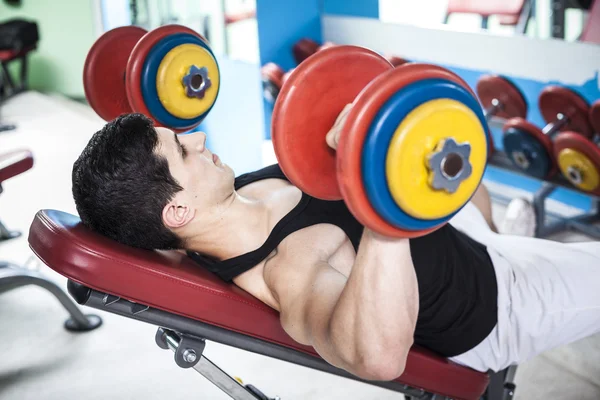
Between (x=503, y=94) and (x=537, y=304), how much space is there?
1.57 meters

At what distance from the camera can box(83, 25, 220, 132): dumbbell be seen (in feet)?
4.74

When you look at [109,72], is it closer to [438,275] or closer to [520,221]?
[438,275]

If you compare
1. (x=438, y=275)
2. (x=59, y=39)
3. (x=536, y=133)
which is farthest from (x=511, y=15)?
(x=59, y=39)

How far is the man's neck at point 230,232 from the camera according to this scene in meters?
1.19

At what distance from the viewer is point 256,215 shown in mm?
1230

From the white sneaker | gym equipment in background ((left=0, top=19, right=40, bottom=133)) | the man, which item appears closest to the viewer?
the man

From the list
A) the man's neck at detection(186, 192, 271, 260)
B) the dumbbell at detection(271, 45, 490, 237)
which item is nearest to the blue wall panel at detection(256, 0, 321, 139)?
the man's neck at detection(186, 192, 271, 260)

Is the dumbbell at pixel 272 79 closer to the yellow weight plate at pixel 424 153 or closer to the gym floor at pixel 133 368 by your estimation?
the gym floor at pixel 133 368

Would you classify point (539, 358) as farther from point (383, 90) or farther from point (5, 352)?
point (5, 352)

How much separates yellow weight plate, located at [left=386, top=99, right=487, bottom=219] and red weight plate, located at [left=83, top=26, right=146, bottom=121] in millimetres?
1016

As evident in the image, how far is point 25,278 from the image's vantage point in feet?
6.36

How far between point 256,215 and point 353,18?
8.18 ft

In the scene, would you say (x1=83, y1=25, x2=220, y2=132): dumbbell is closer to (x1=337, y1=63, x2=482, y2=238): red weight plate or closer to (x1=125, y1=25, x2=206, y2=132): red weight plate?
(x1=125, y1=25, x2=206, y2=132): red weight plate

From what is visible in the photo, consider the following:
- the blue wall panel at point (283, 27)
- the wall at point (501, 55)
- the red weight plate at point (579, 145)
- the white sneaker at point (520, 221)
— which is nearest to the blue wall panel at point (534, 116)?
the wall at point (501, 55)
